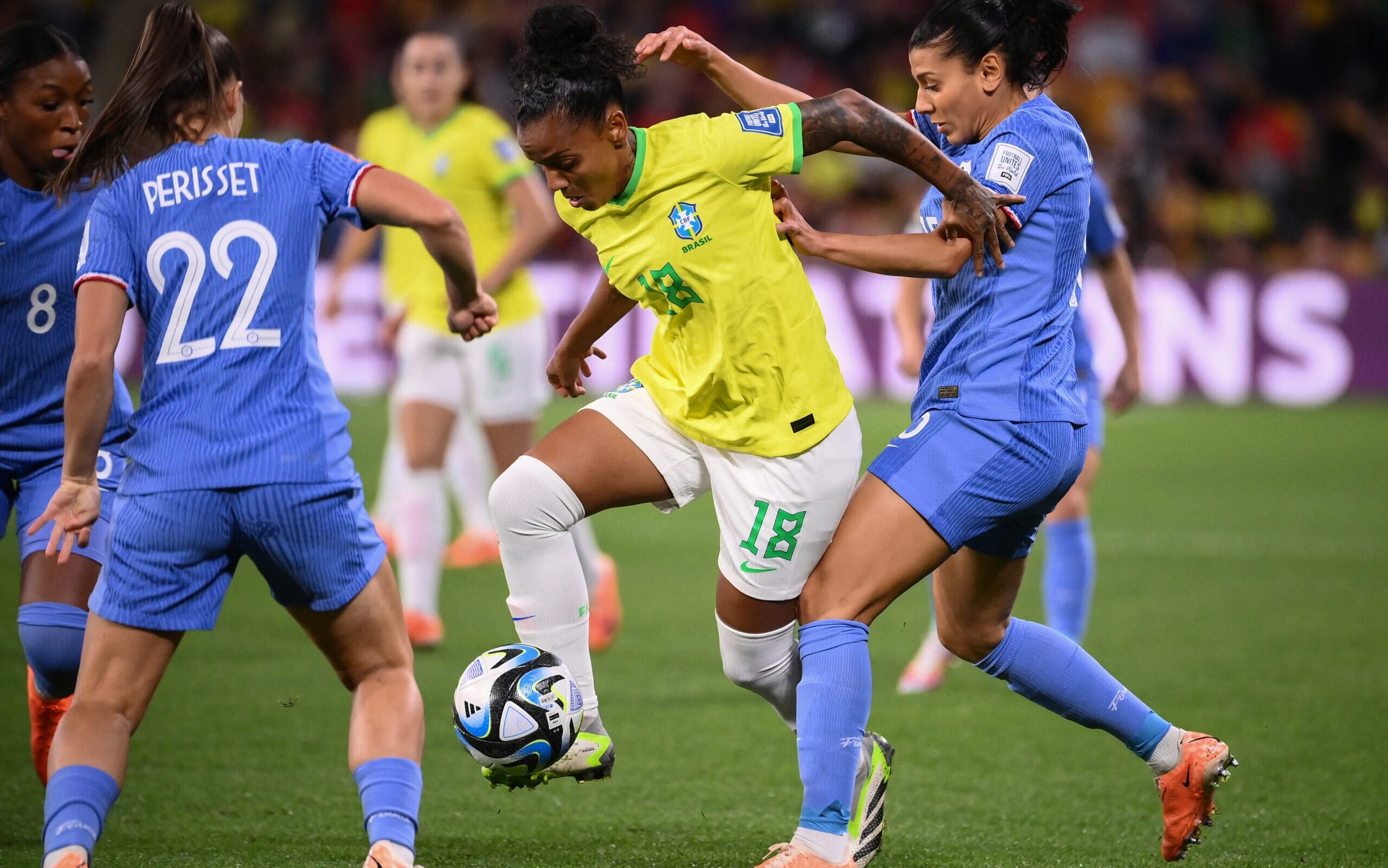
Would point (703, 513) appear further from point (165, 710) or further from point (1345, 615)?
point (165, 710)

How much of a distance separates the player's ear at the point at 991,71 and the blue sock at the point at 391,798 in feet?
6.65

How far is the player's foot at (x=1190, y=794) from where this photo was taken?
374 cm

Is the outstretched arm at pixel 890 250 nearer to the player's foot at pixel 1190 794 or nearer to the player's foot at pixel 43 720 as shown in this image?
the player's foot at pixel 1190 794

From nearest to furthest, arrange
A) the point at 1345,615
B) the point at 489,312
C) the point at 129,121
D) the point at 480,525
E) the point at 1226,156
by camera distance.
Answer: the point at 129,121 < the point at 489,312 < the point at 1345,615 < the point at 480,525 < the point at 1226,156

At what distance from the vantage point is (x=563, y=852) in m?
3.90

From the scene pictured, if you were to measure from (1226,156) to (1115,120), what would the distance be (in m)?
1.32

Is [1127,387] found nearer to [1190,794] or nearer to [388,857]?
[1190,794]

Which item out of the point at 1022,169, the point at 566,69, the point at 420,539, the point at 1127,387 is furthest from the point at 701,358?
the point at 420,539

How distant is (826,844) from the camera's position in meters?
3.38

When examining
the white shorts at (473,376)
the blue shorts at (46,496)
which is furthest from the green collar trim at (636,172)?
the white shorts at (473,376)

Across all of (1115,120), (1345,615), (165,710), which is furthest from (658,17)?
(165,710)

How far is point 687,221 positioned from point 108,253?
1231 millimetres

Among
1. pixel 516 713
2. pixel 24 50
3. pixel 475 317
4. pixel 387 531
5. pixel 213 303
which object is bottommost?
pixel 387 531

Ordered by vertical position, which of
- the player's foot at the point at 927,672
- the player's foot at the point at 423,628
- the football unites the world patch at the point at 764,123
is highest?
the football unites the world patch at the point at 764,123
